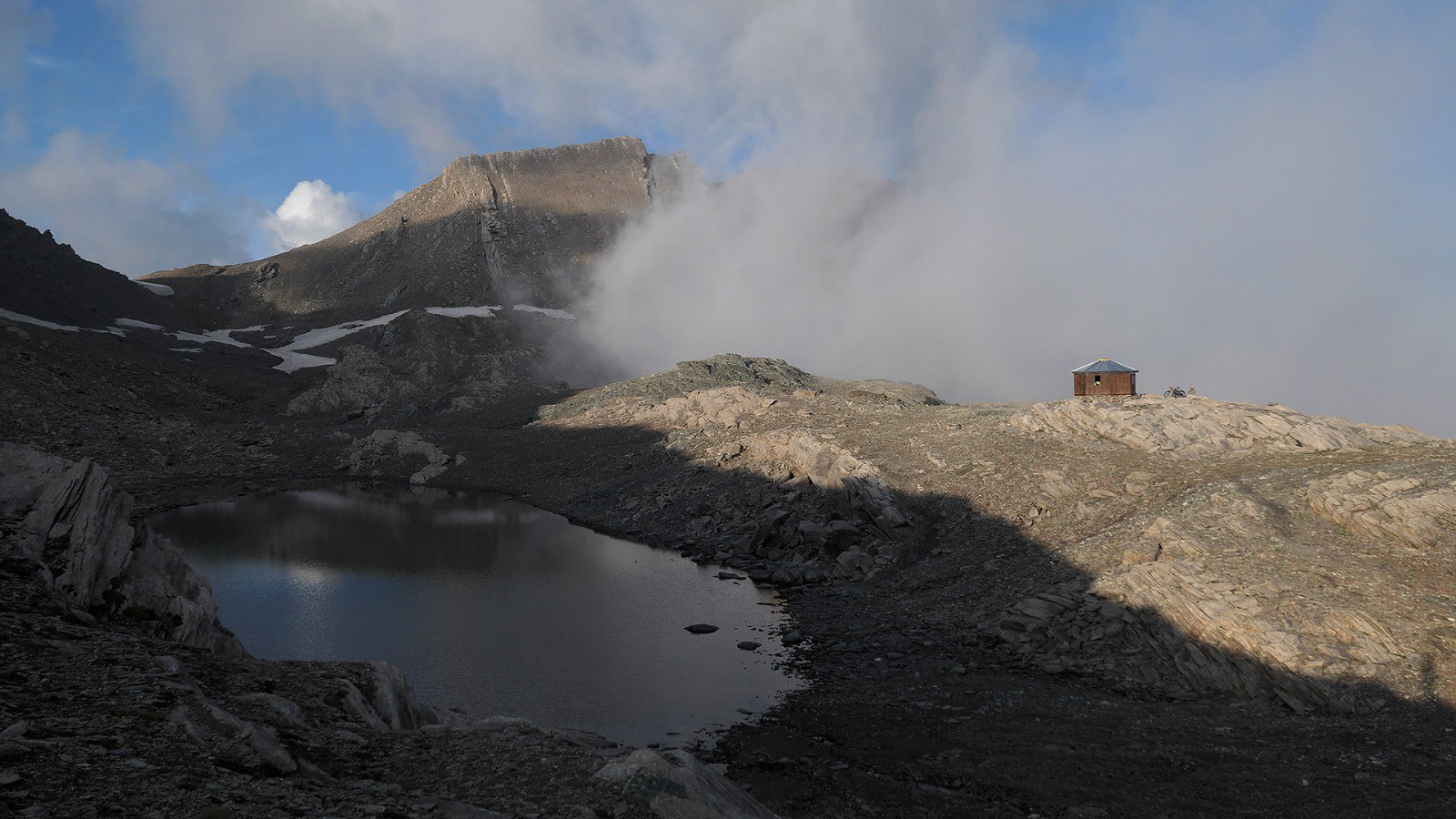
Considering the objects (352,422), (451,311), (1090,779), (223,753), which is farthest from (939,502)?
(451,311)

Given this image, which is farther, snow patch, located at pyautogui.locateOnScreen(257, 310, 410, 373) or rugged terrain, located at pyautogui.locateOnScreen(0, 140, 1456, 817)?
snow patch, located at pyautogui.locateOnScreen(257, 310, 410, 373)

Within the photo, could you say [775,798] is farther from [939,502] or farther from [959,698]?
[939,502]

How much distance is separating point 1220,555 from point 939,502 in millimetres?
14732

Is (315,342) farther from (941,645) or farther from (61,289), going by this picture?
(941,645)

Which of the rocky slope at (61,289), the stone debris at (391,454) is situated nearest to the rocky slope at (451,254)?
the rocky slope at (61,289)

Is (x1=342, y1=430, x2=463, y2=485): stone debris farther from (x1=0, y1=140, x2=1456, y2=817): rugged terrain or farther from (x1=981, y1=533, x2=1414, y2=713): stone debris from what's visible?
(x1=981, y1=533, x2=1414, y2=713): stone debris

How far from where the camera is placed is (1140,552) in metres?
28.0

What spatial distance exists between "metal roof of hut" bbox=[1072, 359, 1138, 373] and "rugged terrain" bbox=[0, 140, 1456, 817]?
20.0 feet

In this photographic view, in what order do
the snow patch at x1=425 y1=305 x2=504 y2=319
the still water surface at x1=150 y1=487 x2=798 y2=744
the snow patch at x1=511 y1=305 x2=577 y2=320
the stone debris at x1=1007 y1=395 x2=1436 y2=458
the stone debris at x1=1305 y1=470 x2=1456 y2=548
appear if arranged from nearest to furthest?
the stone debris at x1=1305 y1=470 x2=1456 y2=548, the still water surface at x1=150 y1=487 x2=798 y2=744, the stone debris at x1=1007 y1=395 x2=1436 y2=458, the snow patch at x1=425 y1=305 x2=504 y2=319, the snow patch at x1=511 y1=305 x2=577 y2=320

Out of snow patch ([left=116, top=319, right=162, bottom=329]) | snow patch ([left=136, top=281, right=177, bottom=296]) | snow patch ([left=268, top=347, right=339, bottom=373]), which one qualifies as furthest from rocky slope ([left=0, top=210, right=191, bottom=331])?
snow patch ([left=268, top=347, right=339, bottom=373])

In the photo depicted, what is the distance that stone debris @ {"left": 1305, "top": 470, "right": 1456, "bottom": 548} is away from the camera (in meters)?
24.7

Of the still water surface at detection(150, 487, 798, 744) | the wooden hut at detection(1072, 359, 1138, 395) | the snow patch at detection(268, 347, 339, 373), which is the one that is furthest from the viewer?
the snow patch at detection(268, 347, 339, 373)

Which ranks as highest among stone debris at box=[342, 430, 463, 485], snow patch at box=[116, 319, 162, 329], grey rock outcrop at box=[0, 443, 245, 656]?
snow patch at box=[116, 319, 162, 329]

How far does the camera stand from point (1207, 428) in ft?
123
